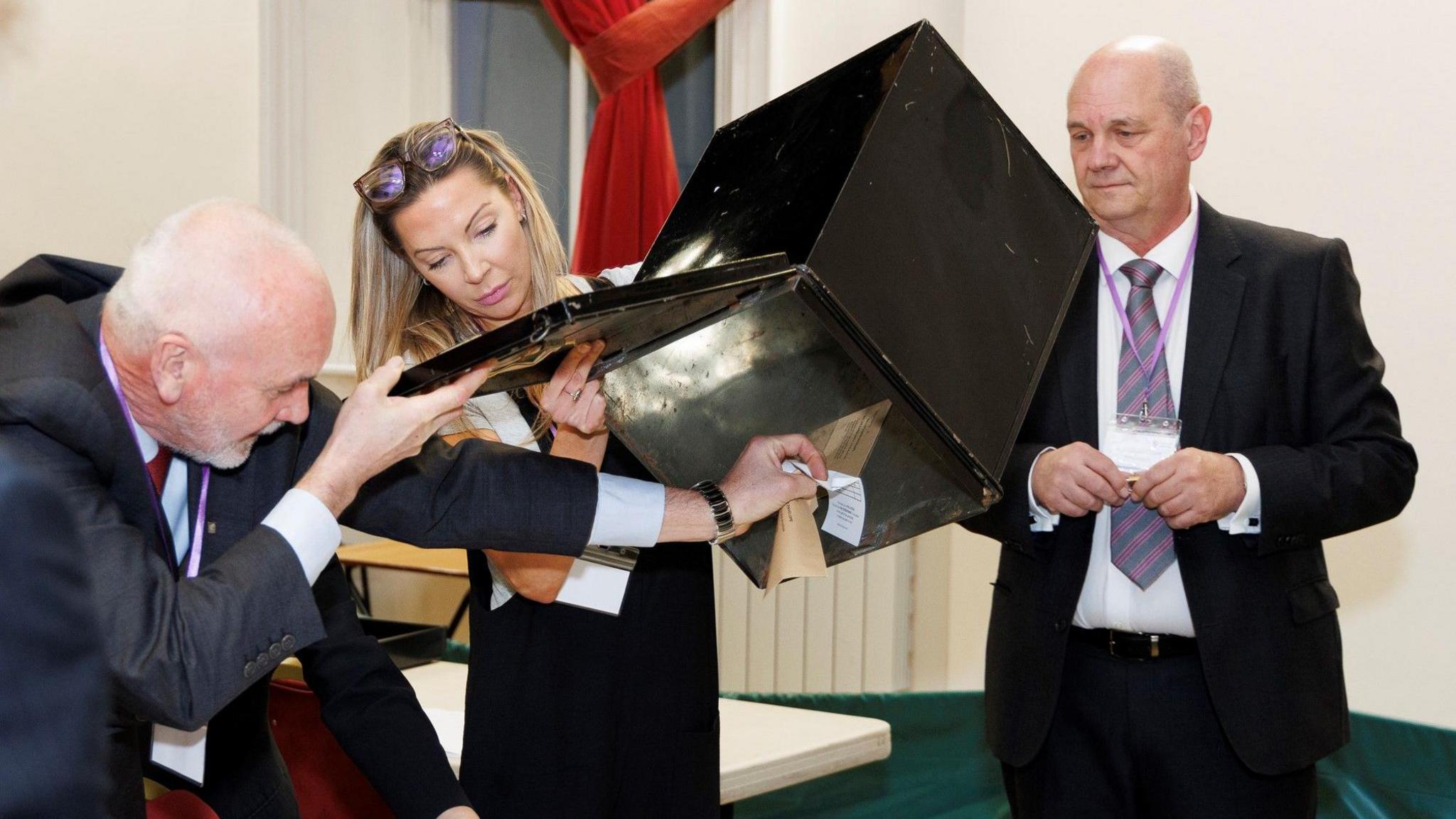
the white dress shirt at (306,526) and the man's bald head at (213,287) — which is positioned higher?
the man's bald head at (213,287)

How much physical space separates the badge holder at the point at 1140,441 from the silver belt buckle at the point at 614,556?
73cm

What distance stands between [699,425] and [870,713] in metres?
2.01

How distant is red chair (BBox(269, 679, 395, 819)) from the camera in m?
2.15

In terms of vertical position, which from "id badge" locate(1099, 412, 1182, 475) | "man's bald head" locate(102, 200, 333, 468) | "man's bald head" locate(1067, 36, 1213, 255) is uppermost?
"man's bald head" locate(1067, 36, 1213, 255)

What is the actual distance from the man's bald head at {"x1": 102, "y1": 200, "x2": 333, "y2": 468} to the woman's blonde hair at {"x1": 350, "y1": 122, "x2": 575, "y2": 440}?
474 mm

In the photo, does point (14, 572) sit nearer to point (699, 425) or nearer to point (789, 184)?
point (789, 184)

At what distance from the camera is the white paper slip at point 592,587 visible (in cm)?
173

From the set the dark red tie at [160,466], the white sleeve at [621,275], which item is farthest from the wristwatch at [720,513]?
the dark red tie at [160,466]

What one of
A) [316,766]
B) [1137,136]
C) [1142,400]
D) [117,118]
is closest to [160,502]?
[316,766]

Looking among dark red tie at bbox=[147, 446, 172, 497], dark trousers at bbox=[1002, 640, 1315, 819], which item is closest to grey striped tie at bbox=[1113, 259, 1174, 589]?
dark trousers at bbox=[1002, 640, 1315, 819]

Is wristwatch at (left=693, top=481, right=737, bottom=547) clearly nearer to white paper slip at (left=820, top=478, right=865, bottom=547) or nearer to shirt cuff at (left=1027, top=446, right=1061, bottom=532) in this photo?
white paper slip at (left=820, top=478, right=865, bottom=547)

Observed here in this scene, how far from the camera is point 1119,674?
6.60 feet

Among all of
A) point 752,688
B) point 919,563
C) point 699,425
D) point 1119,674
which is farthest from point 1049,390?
point 752,688

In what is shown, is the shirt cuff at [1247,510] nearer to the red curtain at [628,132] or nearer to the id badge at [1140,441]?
the id badge at [1140,441]
